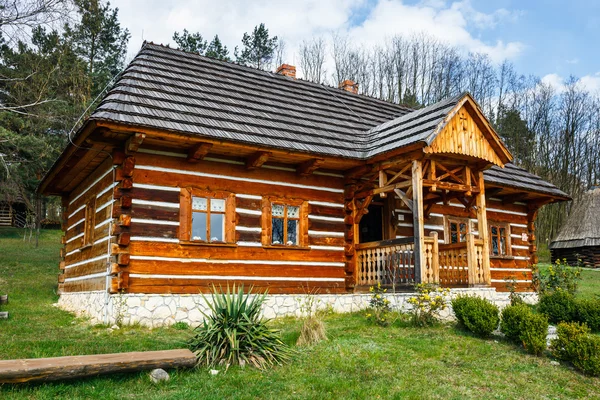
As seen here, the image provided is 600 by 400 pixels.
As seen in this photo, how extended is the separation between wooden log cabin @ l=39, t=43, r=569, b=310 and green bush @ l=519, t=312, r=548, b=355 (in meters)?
2.44

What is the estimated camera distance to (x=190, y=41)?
31.7 m

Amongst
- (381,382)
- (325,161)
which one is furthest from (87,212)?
(381,382)

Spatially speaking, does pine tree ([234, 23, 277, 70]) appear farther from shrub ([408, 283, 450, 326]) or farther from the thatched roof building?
shrub ([408, 283, 450, 326])

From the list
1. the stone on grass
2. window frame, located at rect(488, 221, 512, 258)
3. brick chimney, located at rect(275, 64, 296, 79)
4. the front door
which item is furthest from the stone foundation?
brick chimney, located at rect(275, 64, 296, 79)

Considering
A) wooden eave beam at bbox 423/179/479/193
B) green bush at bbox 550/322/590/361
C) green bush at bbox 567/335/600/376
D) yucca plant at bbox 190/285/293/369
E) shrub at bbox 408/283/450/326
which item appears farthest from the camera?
wooden eave beam at bbox 423/179/479/193

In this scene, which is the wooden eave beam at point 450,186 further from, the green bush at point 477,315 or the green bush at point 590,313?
the green bush at point 590,313

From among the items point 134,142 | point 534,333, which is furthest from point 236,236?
point 534,333

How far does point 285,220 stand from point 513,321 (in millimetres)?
5157

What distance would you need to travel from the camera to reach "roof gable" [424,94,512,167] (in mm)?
10523

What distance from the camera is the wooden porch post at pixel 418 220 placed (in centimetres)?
1020

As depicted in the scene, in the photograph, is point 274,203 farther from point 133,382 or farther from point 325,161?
point 133,382

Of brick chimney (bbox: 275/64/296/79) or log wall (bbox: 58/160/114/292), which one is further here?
brick chimney (bbox: 275/64/296/79)

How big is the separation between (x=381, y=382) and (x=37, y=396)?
3638mm

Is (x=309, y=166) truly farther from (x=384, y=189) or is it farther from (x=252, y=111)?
(x=252, y=111)
